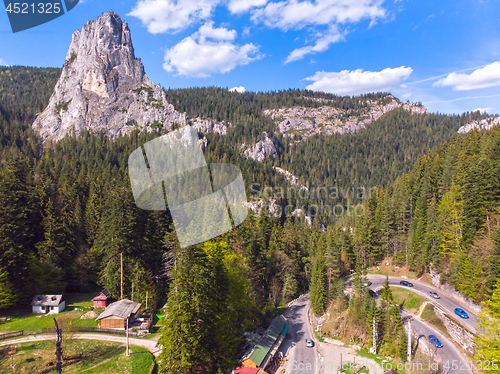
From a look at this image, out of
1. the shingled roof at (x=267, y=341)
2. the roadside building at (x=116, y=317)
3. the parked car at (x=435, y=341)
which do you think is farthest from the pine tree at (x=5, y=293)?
the parked car at (x=435, y=341)

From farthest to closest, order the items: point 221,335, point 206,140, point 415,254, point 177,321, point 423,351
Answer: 1. point 206,140
2. point 415,254
3. point 423,351
4. point 221,335
5. point 177,321

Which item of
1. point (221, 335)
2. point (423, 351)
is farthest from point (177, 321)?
point (423, 351)

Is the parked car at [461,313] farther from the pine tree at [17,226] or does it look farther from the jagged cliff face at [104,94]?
the jagged cliff face at [104,94]

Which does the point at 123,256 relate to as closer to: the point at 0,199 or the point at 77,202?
the point at 0,199

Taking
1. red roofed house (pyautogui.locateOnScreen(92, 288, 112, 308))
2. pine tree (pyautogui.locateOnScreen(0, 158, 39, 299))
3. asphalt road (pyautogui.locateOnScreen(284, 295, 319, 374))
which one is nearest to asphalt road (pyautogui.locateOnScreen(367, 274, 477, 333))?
asphalt road (pyautogui.locateOnScreen(284, 295, 319, 374))

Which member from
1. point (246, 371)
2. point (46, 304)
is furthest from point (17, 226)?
point (246, 371)

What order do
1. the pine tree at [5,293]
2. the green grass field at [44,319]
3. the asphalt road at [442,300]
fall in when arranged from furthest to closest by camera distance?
the pine tree at [5,293], the green grass field at [44,319], the asphalt road at [442,300]
